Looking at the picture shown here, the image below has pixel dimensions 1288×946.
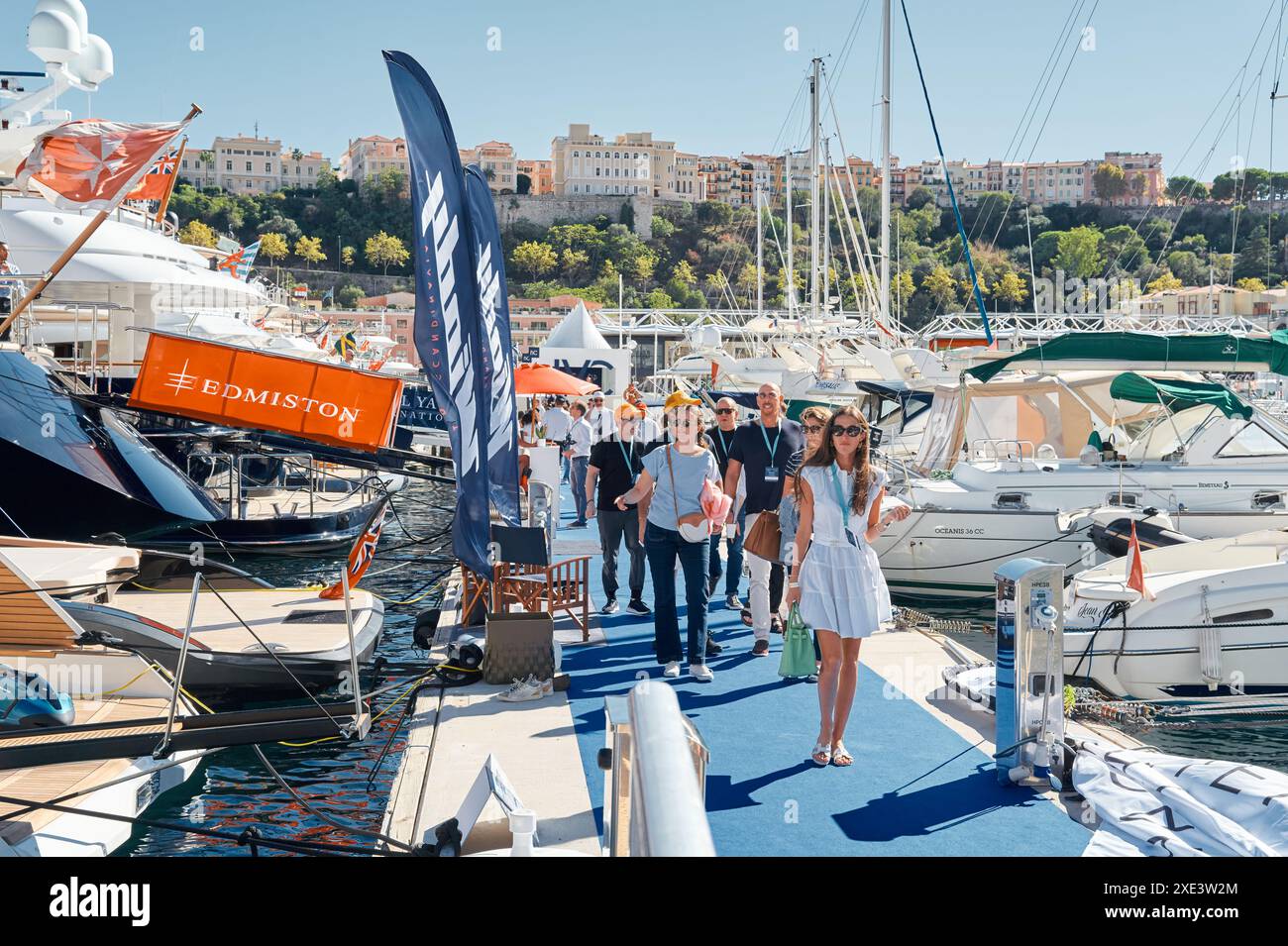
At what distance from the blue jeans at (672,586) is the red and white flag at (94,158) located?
13.6 feet

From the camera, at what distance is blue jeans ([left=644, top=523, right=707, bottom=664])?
7.50m

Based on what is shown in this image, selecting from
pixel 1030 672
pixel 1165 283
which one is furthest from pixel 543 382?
pixel 1165 283

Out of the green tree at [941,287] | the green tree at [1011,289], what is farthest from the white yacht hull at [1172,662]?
the green tree at [1011,289]

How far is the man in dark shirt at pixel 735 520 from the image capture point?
8.87 meters

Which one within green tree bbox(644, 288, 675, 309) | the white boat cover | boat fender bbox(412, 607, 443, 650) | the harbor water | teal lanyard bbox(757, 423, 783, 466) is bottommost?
the harbor water

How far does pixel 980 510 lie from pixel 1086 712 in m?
6.23

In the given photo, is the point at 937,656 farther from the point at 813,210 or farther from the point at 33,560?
the point at 813,210

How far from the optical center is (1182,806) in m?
4.72

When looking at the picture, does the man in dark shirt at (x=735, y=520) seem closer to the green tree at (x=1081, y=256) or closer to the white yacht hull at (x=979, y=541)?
the white yacht hull at (x=979, y=541)

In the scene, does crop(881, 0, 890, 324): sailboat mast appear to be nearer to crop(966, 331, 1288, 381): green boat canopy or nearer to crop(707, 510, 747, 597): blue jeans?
crop(966, 331, 1288, 381): green boat canopy

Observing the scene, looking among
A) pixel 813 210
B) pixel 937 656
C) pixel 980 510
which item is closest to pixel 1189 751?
pixel 937 656

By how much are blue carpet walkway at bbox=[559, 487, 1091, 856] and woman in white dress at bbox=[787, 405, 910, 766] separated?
52cm

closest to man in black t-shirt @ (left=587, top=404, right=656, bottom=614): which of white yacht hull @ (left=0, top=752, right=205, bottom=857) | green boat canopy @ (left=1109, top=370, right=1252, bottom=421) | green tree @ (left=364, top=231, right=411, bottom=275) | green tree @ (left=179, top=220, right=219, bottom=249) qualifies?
white yacht hull @ (left=0, top=752, right=205, bottom=857)
